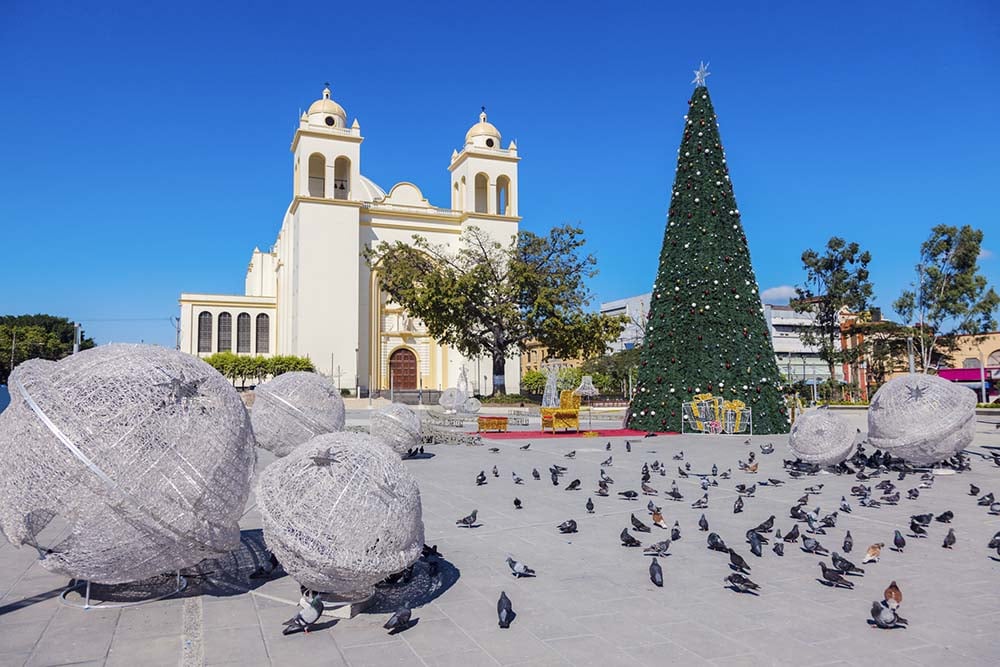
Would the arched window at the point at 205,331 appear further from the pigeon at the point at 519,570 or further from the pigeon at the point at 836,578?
the pigeon at the point at 836,578

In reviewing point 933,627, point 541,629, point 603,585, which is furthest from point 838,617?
point 541,629

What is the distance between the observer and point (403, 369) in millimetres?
52531

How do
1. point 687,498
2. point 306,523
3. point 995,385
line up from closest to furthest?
point 306,523 < point 687,498 < point 995,385

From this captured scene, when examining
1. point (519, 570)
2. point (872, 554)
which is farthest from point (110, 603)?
point (872, 554)

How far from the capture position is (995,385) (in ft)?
149

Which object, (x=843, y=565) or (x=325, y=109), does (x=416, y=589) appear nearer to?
(x=843, y=565)

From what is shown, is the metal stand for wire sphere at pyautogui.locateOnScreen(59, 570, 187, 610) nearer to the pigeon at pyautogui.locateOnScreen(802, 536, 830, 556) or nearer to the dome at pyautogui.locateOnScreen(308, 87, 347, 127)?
the pigeon at pyautogui.locateOnScreen(802, 536, 830, 556)

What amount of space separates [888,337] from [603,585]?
121 ft

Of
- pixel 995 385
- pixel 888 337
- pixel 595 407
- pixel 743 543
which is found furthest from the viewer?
pixel 995 385

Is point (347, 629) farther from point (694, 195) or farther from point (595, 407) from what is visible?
point (595, 407)

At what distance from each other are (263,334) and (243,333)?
1.54 meters

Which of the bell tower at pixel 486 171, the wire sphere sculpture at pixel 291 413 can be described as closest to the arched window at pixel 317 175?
the bell tower at pixel 486 171

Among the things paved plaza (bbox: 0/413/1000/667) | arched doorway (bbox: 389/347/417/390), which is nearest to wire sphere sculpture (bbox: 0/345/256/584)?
paved plaza (bbox: 0/413/1000/667)

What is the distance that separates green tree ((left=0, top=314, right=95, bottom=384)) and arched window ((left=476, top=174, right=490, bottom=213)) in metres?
33.5
